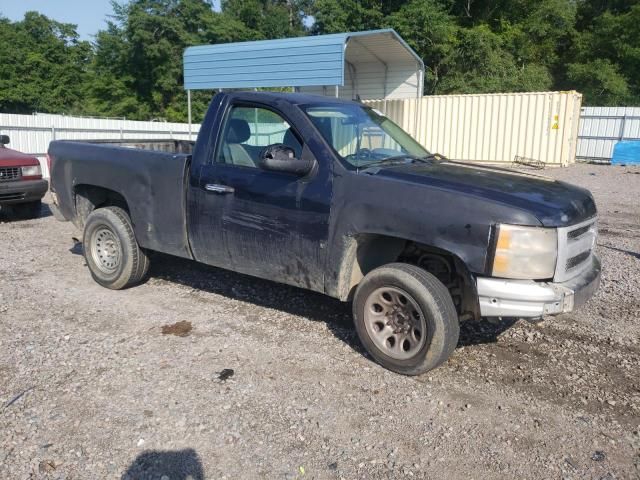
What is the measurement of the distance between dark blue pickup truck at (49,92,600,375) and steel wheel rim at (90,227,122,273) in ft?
0.42

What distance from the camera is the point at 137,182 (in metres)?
5.43

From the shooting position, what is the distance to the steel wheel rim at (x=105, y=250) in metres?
5.90

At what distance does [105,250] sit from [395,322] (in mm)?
3473

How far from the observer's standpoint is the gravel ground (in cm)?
308

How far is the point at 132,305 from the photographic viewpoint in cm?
552

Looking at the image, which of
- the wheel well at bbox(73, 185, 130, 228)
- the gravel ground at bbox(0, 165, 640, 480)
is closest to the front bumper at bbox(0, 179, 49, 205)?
the wheel well at bbox(73, 185, 130, 228)

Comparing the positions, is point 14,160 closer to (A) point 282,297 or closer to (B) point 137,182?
(B) point 137,182

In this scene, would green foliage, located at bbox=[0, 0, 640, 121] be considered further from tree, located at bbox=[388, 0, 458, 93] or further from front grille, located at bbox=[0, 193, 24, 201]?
front grille, located at bbox=[0, 193, 24, 201]

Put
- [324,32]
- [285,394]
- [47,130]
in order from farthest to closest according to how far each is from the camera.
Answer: [324,32] < [47,130] < [285,394]

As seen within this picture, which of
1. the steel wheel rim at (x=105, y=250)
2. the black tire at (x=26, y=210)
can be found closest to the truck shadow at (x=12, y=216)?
the black tire at (x=26, y=210)

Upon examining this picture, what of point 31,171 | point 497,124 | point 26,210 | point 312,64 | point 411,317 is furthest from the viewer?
point 497,124

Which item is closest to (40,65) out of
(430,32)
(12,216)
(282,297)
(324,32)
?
(324,32)

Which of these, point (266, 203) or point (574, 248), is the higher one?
point (266, 203)

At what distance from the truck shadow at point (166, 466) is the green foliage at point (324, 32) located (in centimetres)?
3280
